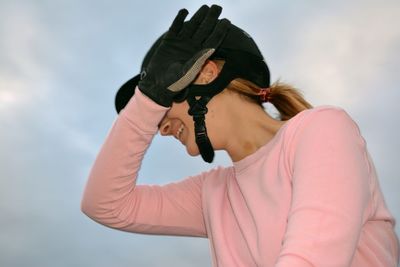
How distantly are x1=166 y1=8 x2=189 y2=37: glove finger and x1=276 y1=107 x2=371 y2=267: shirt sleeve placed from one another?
1076 millimetres

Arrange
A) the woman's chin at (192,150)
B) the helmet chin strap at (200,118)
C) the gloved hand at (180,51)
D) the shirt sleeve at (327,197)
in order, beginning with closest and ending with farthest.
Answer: the shirt sleeve at (327,197), the gloved hand at (180,51), the helmet chin strap at (200,118), the woman's chin at (192,150)

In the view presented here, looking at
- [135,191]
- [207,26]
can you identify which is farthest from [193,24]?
[135,191]

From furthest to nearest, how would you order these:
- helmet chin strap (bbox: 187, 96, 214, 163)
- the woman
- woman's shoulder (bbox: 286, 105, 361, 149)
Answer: helmet chin strap (bbox: 187, 96, 214, 163)
woman's shoulder (bbox: 286, 105, 361, 149)
the woman

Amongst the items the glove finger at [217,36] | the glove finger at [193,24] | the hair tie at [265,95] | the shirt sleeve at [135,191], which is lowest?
the shirt sleeve at [135,191]

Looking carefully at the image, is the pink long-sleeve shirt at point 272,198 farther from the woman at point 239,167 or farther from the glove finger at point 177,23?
the glove finger at point 177,23

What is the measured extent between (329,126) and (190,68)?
35.3 inches

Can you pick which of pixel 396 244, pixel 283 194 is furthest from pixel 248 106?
pixel 396 244

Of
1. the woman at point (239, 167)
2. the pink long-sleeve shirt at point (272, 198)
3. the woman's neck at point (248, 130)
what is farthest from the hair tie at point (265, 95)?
the pink long-sleeve shirt at point (272, 198)

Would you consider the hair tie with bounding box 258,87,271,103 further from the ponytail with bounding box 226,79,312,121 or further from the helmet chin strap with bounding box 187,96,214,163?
the helmet chin strap with bounding box 187,96,214,163

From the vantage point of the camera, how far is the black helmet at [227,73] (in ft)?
10.1

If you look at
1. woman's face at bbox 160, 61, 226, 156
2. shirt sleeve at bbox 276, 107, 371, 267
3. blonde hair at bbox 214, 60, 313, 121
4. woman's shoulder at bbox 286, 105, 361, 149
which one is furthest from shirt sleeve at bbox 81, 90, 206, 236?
Answer: shirt sleeve at bbox 276, 107, 371, 267

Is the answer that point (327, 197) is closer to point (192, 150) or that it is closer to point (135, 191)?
point (192, 150)

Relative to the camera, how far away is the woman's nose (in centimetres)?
325

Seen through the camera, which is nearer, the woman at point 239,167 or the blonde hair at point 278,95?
the woman at point 239,167
